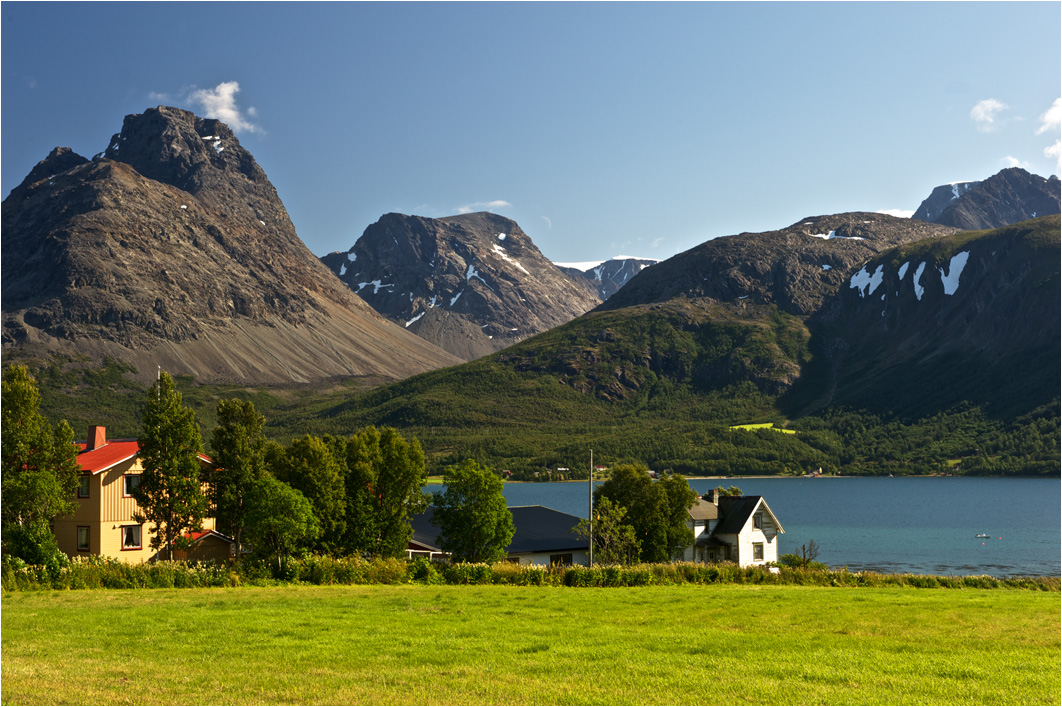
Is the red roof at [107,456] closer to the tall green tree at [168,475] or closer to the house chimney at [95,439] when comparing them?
the house chimney at [95,439]

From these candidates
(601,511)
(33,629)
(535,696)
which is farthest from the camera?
(601,511)

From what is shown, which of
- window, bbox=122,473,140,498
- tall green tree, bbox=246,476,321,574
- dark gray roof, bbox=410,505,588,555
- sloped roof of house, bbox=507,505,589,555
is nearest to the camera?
tall green tree, bbox=246,476,321,574

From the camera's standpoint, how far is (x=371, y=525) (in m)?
45.1

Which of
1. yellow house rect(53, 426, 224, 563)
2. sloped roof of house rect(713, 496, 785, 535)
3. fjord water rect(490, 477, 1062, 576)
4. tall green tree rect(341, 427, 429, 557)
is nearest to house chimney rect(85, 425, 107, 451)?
yellow house rect(53, 426, 224, 563)

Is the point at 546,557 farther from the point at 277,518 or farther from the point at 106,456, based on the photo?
the point at 106,456

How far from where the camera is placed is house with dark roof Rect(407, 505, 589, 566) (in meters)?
52.2

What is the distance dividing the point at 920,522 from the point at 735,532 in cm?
7499

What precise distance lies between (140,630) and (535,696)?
37.5 ft

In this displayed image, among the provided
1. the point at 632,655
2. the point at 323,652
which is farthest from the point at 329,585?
the point at 632,655

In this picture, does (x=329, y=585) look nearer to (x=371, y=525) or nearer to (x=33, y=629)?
(x=371, y=525)

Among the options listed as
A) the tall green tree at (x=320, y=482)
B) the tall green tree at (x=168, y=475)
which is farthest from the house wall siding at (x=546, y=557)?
the tall green tree at (x=168, y=475)

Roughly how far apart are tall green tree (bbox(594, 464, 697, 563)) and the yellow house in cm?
2243

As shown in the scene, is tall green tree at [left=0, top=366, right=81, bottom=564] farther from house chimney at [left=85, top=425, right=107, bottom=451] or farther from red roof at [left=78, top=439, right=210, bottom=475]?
house chimney at [left=85, top=425, right=107, bottom=451]

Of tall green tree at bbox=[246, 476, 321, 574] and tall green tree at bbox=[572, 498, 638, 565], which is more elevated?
tall green tree at bbox=[246, 476, 321, 574]
